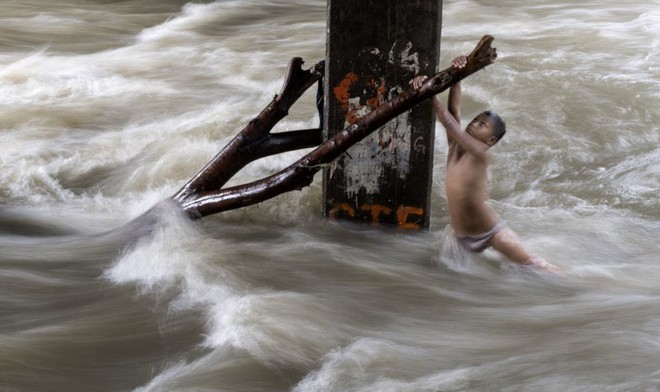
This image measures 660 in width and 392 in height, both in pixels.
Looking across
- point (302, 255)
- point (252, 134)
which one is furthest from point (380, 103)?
point (302, 255)

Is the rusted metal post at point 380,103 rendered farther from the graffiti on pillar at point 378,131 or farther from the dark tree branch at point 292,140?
the dark tree branch at point 292,140

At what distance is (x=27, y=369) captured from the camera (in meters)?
3.25

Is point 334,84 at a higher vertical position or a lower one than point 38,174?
higher

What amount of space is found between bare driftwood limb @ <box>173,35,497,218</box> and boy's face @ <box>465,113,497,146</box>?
0.64ft

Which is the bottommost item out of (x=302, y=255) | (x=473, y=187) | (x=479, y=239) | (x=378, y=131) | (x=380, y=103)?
(x=302, y=255)

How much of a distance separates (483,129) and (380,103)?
0.47 m

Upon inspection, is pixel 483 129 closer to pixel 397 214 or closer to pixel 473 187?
pixel 473 187

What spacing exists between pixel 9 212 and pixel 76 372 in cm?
196

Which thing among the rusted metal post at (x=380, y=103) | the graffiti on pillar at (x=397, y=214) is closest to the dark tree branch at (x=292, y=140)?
the rusted metal post at (x=380, y=103)

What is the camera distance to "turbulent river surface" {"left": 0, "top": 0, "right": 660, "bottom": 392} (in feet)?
10.5

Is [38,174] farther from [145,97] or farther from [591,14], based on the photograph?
[591,14]

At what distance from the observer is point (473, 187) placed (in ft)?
13.0

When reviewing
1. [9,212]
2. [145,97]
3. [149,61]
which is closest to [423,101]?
[9,212]

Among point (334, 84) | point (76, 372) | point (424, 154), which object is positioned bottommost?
point (76, 372)
